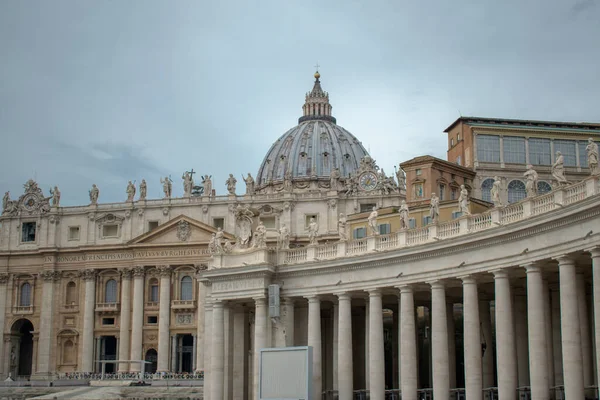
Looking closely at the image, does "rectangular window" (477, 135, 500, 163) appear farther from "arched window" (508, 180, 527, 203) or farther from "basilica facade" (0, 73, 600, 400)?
"basilica facade" (0, 73, 600, 400)

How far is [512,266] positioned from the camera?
4838cm

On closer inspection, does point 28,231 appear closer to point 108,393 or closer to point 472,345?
point 108,393

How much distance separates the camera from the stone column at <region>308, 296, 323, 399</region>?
60.0 meters

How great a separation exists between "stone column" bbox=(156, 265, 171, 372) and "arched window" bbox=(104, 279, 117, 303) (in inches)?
319

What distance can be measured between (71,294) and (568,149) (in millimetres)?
73536

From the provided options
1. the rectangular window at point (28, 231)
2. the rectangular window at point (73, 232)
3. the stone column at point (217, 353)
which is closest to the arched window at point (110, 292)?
the rectangular window at point (73, 232)

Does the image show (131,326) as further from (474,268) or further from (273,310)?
(474,268)

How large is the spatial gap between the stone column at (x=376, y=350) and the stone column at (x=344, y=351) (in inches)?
72.1

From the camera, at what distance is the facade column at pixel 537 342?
45.4m

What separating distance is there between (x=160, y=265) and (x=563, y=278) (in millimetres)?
89095

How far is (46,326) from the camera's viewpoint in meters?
131

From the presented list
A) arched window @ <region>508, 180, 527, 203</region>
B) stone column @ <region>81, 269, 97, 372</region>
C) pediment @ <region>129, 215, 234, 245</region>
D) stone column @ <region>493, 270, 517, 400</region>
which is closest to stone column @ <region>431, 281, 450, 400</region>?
stone column @ <region>493, 270, 517, 400</region>

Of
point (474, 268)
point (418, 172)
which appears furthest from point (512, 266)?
point (418, 172)

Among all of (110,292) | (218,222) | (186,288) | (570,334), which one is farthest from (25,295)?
(570,334)
